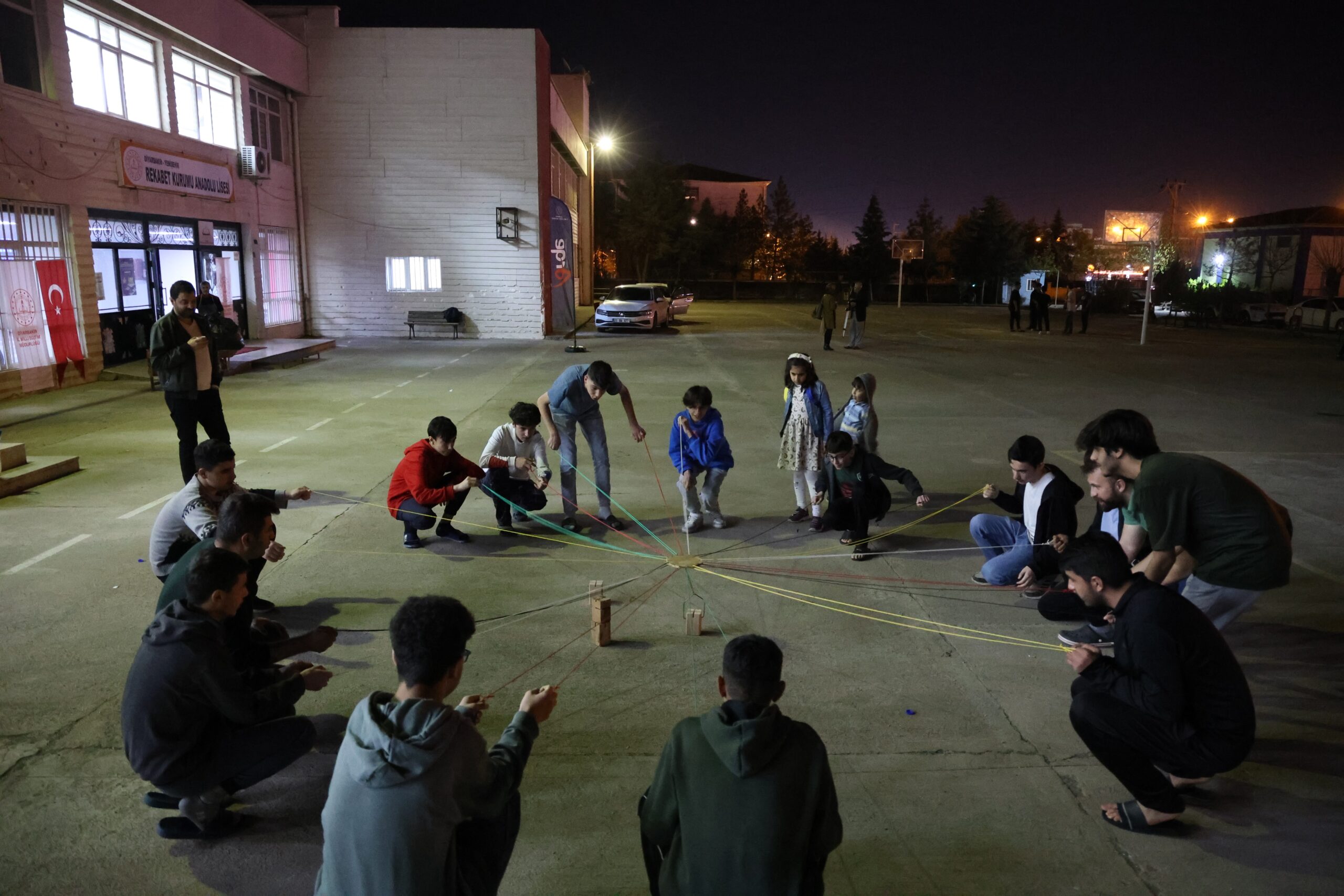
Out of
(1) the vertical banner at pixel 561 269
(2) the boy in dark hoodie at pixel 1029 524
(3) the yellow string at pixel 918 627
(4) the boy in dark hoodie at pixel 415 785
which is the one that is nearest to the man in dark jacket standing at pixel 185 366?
(3) the yellow string at pixel 918 627

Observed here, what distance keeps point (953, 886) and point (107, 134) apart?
66.2 feet

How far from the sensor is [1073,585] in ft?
12.0

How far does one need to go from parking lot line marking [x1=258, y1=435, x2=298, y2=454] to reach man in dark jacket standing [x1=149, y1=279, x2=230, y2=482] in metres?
2.54

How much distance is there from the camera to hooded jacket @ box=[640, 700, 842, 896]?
2.46m

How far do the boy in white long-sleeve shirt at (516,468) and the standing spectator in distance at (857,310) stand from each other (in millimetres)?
18317

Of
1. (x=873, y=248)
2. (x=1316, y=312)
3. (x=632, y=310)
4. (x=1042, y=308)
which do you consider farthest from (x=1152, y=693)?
(x=873, y=248)

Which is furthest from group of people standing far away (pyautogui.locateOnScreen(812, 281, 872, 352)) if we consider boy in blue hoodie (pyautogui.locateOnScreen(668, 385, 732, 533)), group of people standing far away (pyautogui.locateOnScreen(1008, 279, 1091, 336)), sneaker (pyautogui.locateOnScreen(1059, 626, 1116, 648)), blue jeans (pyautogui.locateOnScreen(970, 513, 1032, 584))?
sneaker (pyautogui.locateOnScreen(1059, 626, 1116, 648))

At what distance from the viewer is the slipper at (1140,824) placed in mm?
3617

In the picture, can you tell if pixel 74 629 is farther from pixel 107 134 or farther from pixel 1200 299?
pixel 1200 299

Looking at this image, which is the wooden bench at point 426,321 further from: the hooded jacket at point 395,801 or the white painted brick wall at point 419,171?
the hooded jacket at point 395,801

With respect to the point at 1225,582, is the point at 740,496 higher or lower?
lower

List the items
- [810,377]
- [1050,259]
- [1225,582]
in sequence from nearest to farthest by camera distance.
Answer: [1225,582] < [810,377] < [1050,259]

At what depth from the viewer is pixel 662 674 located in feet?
16.5

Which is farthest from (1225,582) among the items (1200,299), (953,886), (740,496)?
(1200,299)
